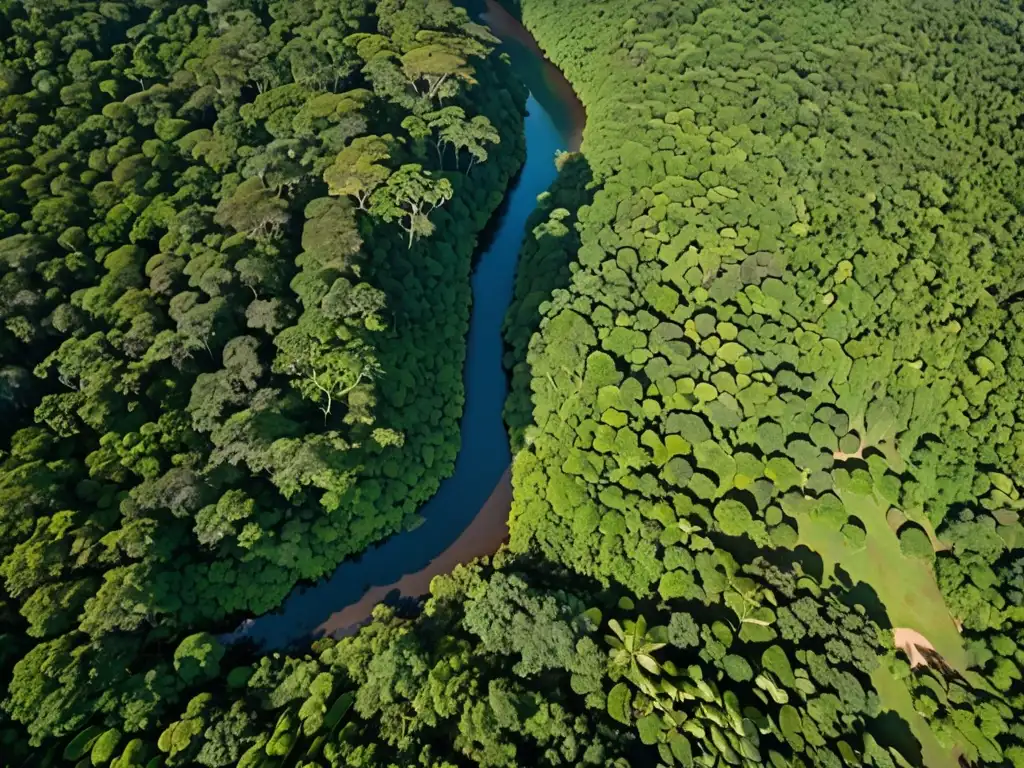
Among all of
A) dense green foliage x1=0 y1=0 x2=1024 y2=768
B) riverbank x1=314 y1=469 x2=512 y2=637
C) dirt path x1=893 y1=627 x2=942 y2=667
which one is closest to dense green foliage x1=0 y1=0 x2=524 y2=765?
dense green foliage x1=0 y1=0 x2=1024 y2=768

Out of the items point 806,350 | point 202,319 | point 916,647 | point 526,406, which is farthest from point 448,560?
point 806,350

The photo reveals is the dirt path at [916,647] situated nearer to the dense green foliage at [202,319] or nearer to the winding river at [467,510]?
the winding river at [467,510]

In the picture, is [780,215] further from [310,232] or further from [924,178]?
[310,232]

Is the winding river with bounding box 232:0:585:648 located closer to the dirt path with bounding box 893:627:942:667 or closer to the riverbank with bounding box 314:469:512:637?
the riverbank with bounding box 314:469:512:637

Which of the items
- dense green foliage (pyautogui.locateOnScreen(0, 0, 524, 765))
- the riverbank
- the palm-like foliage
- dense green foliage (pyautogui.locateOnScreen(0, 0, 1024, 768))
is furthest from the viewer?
the riverbank

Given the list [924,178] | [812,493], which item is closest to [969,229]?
[924,178]

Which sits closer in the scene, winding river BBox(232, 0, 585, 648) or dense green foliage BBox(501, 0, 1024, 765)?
winding river BBox(232, 0, 585, 648)

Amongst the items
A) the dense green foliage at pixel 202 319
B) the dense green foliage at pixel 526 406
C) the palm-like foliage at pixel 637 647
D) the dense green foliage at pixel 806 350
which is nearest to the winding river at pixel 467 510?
the dense green foliage at pixel 202 319
